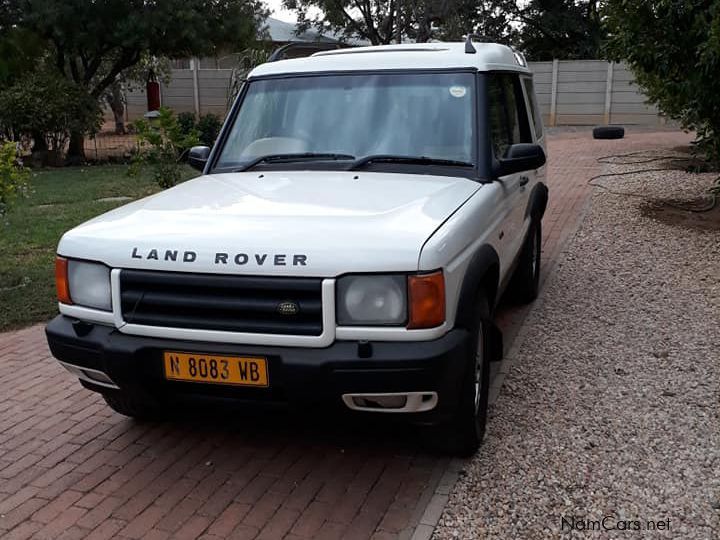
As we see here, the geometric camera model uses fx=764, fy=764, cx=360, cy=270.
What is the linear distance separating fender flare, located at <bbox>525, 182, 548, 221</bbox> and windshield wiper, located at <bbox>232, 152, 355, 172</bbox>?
1.94m

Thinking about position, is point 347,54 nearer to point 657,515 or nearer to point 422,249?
point 422,249

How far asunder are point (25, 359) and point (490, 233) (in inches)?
142

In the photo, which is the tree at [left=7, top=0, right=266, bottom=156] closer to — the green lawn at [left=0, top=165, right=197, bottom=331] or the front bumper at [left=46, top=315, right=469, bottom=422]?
the green lawn at [left=0, top=165, right=197, bottom=331]

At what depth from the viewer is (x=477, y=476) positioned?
3.79 metres

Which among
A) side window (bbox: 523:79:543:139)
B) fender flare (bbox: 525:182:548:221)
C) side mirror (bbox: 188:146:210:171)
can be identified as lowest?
fender flare (bbox: 525:182:548:221)

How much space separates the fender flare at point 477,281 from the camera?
3432 millimetres

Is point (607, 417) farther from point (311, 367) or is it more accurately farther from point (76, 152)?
point (76, 152)

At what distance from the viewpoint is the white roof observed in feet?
15.5

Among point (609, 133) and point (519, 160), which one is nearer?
point (519, 160)

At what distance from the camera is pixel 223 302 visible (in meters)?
3.34

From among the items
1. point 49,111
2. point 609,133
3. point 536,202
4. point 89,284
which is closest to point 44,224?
point 536,202

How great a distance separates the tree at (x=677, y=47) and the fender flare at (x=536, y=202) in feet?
10.1

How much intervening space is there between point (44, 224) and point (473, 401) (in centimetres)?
817

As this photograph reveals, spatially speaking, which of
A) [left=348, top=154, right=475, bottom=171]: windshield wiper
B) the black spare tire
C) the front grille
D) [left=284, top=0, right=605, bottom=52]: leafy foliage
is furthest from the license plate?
[left=284, top=0, right=605, bottom=52]: leafy foliage
